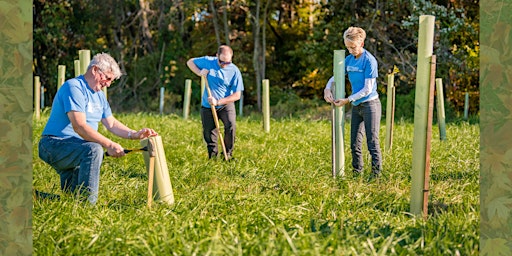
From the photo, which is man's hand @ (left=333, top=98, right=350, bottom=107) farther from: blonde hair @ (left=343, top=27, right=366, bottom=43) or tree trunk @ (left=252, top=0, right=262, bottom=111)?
tree trunk @ (left=252, top=0, right=262, bottom=111)

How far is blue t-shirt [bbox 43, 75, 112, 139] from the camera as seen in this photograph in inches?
216

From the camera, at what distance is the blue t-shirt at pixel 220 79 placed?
Result: 8836 mm

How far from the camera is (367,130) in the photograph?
7.14 metres

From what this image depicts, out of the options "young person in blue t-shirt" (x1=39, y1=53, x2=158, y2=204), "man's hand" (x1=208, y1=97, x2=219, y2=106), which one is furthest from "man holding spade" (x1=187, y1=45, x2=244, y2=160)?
"young person in blue t-shirt" (x1=39, y1=53, x2=158, y2=204)

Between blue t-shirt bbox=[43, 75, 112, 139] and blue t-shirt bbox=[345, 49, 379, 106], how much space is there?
2.64 metres

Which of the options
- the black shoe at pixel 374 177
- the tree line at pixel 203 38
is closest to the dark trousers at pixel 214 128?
the black shoe at pixel 374 177

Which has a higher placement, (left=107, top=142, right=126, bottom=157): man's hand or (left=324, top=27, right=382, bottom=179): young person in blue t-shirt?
(left=324, top=27, right=382, bottom=179): young person in blue t-shirt

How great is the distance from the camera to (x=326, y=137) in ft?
36.0

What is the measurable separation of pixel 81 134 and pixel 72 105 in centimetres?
24

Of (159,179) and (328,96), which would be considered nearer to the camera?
A: (159,179)

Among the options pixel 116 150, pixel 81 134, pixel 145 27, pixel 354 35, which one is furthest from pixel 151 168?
pixel 145 27

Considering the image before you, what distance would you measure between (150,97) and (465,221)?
1883 centimetres

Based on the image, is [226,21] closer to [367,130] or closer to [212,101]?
[212,101]

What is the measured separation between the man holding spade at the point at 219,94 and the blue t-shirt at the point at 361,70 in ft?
6.59
